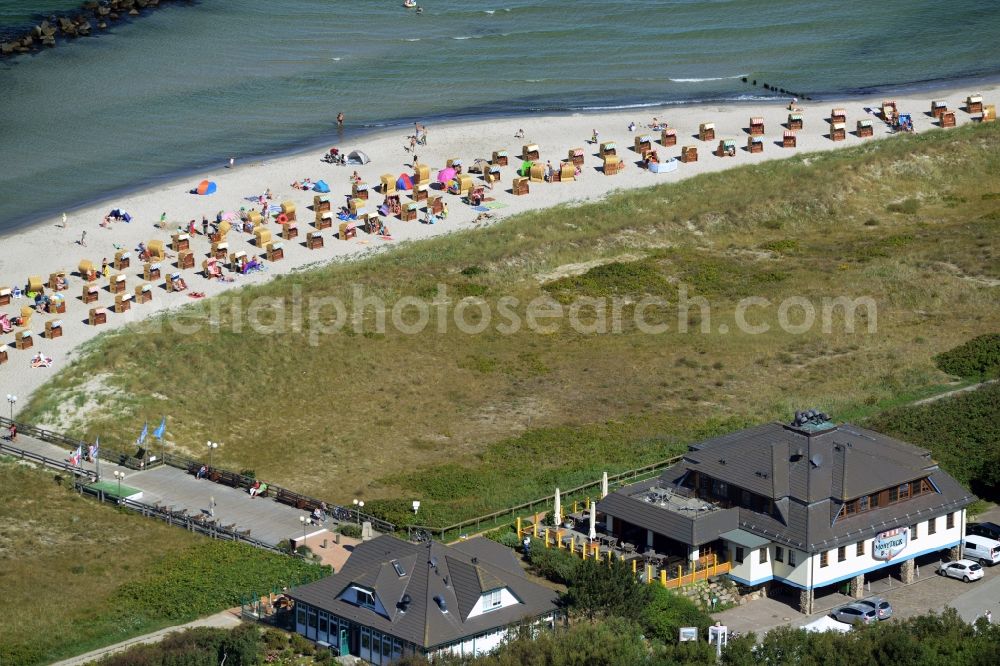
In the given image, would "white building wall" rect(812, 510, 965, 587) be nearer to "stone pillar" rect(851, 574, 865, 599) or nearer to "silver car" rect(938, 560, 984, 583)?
"stone pillar" rect(851, 574, 865, 599)

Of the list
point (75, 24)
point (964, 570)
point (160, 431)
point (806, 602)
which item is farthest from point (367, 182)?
point (75, 24)

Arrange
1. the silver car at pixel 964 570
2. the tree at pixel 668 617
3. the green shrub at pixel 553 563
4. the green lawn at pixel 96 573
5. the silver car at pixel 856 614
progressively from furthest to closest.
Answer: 1. the silver car at pixel 964 570
2. the green shrub at pixel 553 563
3. the green lawn at pixel 96 573
4. the silver car at pixel 856 614
5. the tree at pixel 668 617

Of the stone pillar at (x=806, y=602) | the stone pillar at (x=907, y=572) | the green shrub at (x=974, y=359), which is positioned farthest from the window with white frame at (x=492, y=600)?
the green shrub at (x=974, y=359)

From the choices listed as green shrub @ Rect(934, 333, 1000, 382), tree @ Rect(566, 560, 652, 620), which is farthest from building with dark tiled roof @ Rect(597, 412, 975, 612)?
green shrub @ Rect(934, 333, 1000, 382)

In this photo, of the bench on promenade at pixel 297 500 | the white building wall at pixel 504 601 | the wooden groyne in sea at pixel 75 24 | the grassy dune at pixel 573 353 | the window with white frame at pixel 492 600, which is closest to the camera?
the white building wall at pixel 504 601

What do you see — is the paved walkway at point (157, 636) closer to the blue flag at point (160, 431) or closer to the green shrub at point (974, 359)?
the blue flag at point (160, 431)

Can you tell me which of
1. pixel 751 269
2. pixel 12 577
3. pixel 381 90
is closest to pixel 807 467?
pixel 12 577

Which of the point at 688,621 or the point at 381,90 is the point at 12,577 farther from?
the point at 381,90
